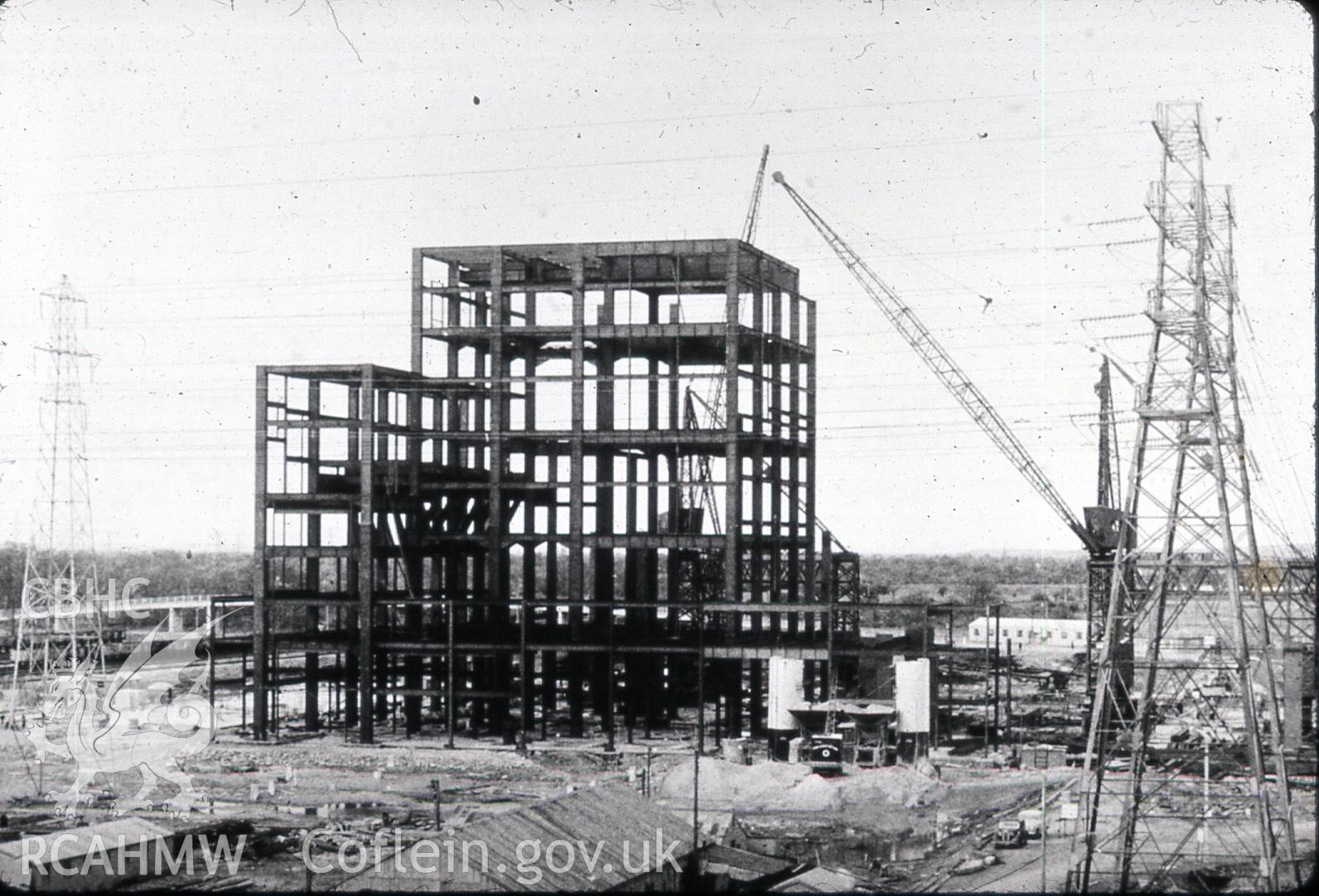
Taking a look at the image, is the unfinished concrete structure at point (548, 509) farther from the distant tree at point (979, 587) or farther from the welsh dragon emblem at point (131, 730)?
the distant tree at point (979, 587)

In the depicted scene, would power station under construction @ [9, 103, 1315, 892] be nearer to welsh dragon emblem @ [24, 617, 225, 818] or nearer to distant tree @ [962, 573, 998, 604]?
welsh dragon emblem @ [24, 617, 225, 818]

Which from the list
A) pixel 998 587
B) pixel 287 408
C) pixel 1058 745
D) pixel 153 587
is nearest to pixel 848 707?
pixel 1058 745

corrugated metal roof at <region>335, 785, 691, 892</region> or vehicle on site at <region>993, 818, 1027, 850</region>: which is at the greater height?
corrugated metal roof at <region>335, 785, 691, 892</region>

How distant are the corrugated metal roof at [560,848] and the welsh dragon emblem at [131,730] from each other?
547 inches

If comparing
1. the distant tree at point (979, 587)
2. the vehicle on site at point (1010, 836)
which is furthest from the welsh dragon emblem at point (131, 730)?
the distant tree at point (979, 587)

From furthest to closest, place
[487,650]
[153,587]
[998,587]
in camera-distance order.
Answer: [998,587]
[153,587]
[487,650]

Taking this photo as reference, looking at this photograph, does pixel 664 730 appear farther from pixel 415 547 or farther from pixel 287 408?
pixel 287 408

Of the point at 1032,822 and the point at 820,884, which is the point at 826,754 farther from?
the point at 820,884

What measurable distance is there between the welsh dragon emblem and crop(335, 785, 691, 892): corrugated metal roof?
547 inches

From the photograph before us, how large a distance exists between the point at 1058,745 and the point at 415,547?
2590cm

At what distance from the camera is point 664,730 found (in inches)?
2240

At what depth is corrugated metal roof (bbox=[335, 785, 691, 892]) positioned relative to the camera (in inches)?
1014

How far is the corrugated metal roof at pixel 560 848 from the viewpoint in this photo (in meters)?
25.8

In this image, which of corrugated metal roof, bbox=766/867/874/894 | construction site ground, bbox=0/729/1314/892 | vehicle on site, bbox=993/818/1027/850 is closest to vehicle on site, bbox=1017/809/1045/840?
vehicle on site, bbox=993/818/1027/850
